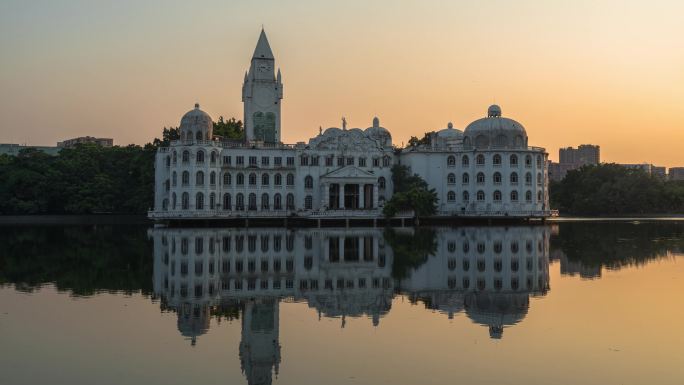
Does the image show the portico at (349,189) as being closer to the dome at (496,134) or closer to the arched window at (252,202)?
the arched window at (252,202)

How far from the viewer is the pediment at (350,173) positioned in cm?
9012

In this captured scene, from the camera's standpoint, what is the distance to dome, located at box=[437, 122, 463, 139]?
11144cm

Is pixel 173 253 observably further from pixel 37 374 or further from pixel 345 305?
pixel 37 374

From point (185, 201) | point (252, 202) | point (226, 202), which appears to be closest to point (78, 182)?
point (185, 201)

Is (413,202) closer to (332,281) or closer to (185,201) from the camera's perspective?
(185,201)

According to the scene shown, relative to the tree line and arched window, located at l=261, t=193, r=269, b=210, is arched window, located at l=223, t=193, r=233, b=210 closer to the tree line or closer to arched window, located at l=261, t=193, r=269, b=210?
arched window, located at l=261, t=193, r=269, b=210

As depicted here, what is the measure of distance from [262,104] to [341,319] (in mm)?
76592

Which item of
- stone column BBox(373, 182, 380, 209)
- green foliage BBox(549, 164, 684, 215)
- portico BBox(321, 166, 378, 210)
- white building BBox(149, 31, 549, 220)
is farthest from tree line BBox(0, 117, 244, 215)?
green foliage BBox(549, 164, 684, 215)

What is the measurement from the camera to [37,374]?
1571cm

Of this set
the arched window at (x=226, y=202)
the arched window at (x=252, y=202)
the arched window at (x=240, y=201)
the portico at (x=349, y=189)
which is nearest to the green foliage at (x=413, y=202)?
the portico at (x=349, y=189)

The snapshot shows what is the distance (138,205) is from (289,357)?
270 ft

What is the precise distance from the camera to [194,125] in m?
88.1

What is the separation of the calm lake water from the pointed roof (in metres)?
59.2

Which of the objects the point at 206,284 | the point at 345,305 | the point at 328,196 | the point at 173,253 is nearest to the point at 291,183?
the point at 328,196
